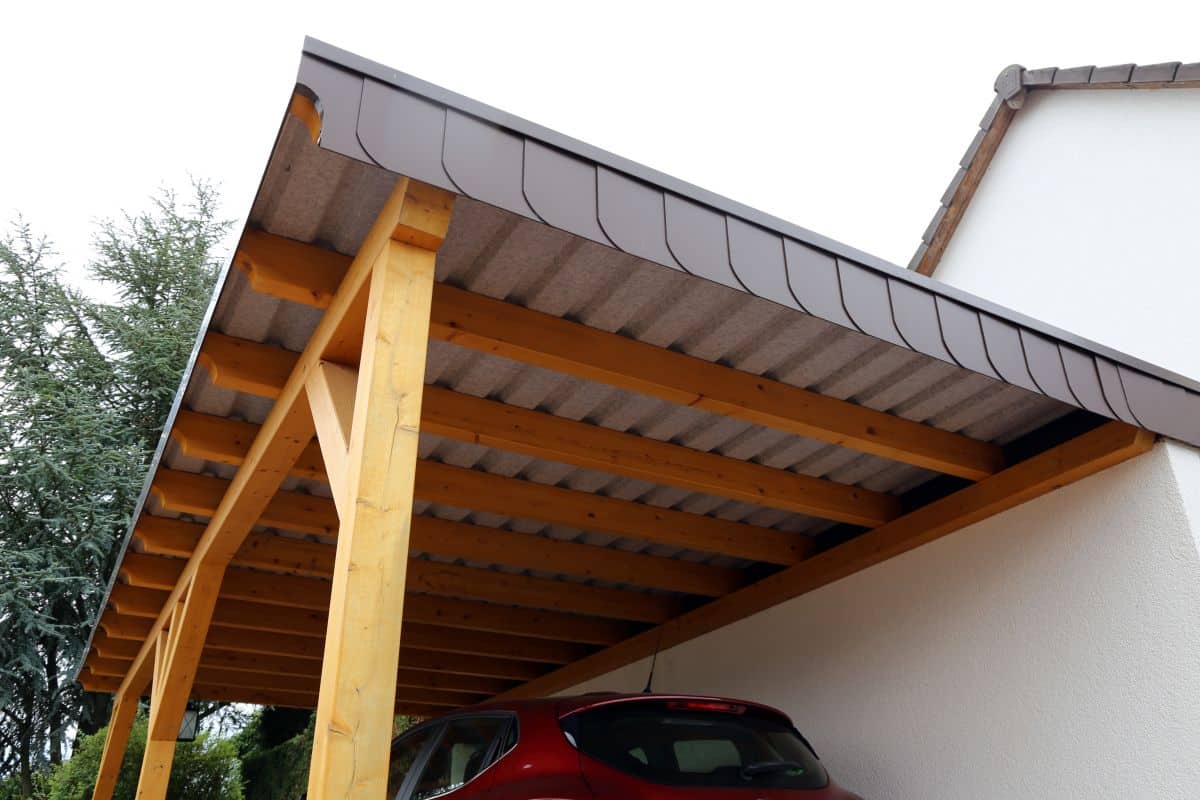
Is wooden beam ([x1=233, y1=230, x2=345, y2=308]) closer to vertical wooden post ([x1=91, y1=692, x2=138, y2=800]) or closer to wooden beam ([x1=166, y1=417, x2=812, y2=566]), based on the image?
wooden beam ([x1=166, y1=417, x2=812, y2=566])

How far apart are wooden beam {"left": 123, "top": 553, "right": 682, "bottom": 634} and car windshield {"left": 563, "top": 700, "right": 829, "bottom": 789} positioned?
8.10 ft

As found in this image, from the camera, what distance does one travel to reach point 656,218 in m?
2.71

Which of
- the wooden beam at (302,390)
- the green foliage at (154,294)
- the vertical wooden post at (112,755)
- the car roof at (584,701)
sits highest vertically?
the green foliage at (154,294)

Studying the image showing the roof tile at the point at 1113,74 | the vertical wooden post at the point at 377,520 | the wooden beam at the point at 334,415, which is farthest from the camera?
the roof tile at the point at 1113,74

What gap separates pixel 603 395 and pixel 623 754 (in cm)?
144

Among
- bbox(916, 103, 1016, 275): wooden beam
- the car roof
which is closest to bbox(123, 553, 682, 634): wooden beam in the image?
the car roof

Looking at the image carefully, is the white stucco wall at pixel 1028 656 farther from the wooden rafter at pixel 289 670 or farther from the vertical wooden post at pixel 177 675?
the wooden rafter at pixel 289 670

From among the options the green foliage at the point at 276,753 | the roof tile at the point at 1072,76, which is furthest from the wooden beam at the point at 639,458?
the green foliage at the point at 276,753

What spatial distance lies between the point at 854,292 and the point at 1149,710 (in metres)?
2.00

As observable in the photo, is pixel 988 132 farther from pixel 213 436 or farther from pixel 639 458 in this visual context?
pixel 213 436

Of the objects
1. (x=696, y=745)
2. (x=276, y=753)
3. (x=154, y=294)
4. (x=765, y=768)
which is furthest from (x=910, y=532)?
(x=154, y=294)

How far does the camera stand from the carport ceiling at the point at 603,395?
267 centimetres

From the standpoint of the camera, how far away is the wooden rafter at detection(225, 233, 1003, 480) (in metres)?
3.23

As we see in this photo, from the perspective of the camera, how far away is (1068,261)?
7.59 meters
